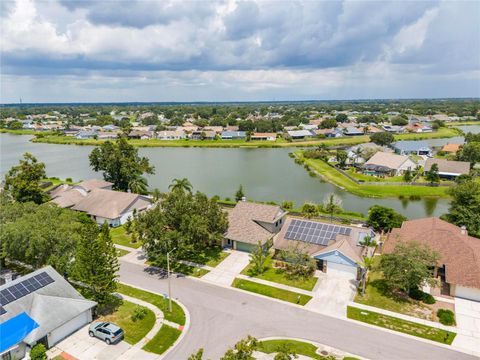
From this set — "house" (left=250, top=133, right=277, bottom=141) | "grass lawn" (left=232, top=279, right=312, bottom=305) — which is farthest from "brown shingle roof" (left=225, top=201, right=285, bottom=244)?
"house" (left=250, top=133, right=277, bottom=141)

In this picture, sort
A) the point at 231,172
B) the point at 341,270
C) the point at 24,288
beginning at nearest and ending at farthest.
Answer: the point at 24,288, the point at 341,270, the point at 231,172

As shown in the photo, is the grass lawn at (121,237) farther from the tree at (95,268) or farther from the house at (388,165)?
the house at (388,165)

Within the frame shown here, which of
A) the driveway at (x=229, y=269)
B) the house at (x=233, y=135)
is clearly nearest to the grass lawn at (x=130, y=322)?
the driveway at (x=229, y=269)

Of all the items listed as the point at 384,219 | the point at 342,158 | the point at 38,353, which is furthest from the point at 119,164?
the point at 342,158

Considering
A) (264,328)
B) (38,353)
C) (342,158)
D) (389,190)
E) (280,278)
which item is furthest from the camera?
(342,158)

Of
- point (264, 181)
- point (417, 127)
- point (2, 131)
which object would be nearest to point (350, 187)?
point (264, 181)

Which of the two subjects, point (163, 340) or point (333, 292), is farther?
point (333, 292)

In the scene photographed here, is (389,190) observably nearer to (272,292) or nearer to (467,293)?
(467,293)
